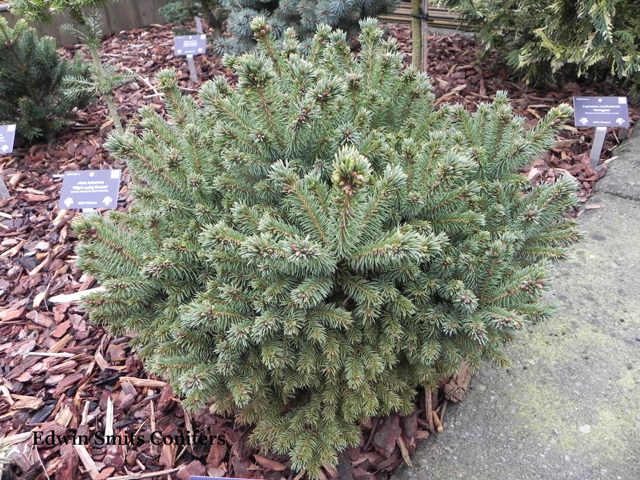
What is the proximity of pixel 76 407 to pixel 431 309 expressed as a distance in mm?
1873

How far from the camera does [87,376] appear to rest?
8.28 feet

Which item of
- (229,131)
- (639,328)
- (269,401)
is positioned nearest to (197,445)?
(269,401)

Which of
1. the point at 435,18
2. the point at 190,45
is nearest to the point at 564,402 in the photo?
the point at 190,45

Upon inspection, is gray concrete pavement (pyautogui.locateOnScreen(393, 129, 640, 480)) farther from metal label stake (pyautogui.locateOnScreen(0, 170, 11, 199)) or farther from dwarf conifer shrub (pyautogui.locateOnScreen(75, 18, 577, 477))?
metal label stake (pyautogui.locateOnScreen(0, 170, 11, 199))

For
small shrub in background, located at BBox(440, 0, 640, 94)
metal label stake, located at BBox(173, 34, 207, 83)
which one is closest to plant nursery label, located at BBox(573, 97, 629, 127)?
small shrub in background, located at BBox(440, 0, 640, 94)

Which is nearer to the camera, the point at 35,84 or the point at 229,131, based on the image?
the point at 229,131

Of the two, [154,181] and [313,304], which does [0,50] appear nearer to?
[154,181]

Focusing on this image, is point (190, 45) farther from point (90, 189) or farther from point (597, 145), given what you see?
point (597, 145)

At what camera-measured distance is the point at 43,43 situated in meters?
4.03

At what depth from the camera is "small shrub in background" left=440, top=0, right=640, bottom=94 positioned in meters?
3.79

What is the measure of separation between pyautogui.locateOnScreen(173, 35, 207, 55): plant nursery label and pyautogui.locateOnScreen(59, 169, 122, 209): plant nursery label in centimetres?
261

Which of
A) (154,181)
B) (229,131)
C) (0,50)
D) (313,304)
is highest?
(0,50)

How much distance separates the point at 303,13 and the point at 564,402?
365 cm

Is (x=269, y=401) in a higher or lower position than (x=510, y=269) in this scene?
lower
